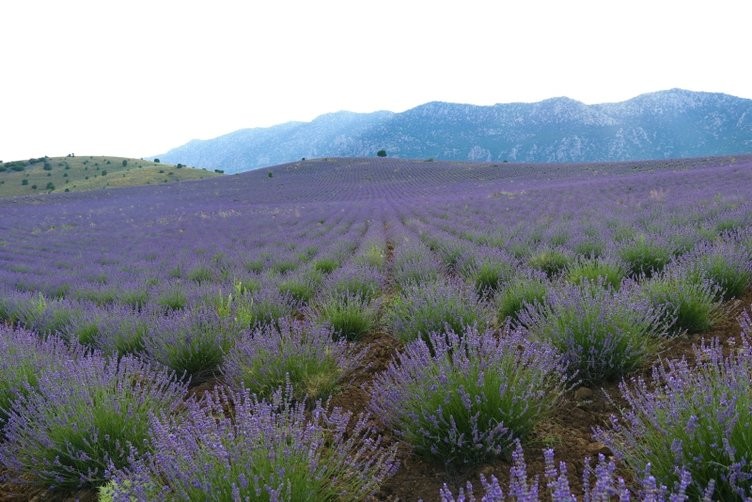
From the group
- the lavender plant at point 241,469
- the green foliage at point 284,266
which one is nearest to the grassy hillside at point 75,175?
the green foliage at point 284,266

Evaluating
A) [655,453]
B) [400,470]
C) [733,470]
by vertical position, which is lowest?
[400,470]

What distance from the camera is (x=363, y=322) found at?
156 inches

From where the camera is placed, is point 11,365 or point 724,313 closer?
point 11,365

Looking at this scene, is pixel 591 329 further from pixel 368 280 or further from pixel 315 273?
pixel 315 273

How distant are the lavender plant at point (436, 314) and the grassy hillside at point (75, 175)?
197 ft

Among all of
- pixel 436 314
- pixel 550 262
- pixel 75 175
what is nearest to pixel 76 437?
pixel 436 314

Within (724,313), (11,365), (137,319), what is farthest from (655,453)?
(137,319)

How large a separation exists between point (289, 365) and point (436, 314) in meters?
1.18

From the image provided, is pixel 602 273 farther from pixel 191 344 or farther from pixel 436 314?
pixel 191 344

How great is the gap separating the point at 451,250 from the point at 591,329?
4.06m

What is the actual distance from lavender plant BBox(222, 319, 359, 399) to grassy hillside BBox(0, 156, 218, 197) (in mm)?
60010

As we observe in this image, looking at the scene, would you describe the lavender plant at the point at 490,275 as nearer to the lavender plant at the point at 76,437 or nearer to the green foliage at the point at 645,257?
the green foliage at the point at 645,257

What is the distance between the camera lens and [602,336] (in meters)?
2.68

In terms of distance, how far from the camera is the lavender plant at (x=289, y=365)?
2.76m
